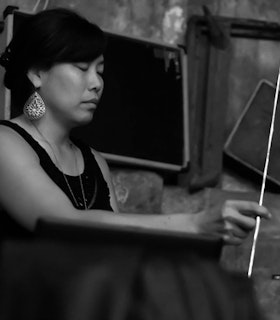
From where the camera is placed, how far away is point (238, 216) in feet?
4.81

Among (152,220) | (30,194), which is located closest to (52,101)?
(30,194)

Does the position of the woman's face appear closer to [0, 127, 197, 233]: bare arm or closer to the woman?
the woman

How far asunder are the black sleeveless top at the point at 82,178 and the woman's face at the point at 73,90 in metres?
0.09

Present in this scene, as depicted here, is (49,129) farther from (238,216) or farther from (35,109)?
(238,216)

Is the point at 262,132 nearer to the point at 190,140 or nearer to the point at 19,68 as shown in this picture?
the point at 190,140

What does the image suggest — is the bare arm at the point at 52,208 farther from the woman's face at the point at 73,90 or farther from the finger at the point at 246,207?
the woman's face at the point at 73,90

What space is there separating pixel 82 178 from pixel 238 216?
69 centimetres

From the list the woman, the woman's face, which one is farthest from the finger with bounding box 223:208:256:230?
the woman's face

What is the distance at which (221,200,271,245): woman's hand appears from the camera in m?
1.46

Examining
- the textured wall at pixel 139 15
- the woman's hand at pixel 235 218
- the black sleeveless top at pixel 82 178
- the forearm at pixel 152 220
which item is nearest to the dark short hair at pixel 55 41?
the black sleeveless top at pixel 82 178

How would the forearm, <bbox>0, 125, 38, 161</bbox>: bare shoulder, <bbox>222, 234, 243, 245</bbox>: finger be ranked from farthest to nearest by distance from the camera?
1. <bbox>0, 125, 38, 161</bbox>: bare shoulder
2. the forearm
3. <bbox>222, 234, 243, 245</bbox>: finger

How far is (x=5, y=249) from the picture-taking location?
1163 mm

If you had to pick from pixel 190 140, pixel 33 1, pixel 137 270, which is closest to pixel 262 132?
pixel 190 140

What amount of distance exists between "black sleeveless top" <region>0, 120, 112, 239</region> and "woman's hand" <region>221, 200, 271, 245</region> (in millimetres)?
532
